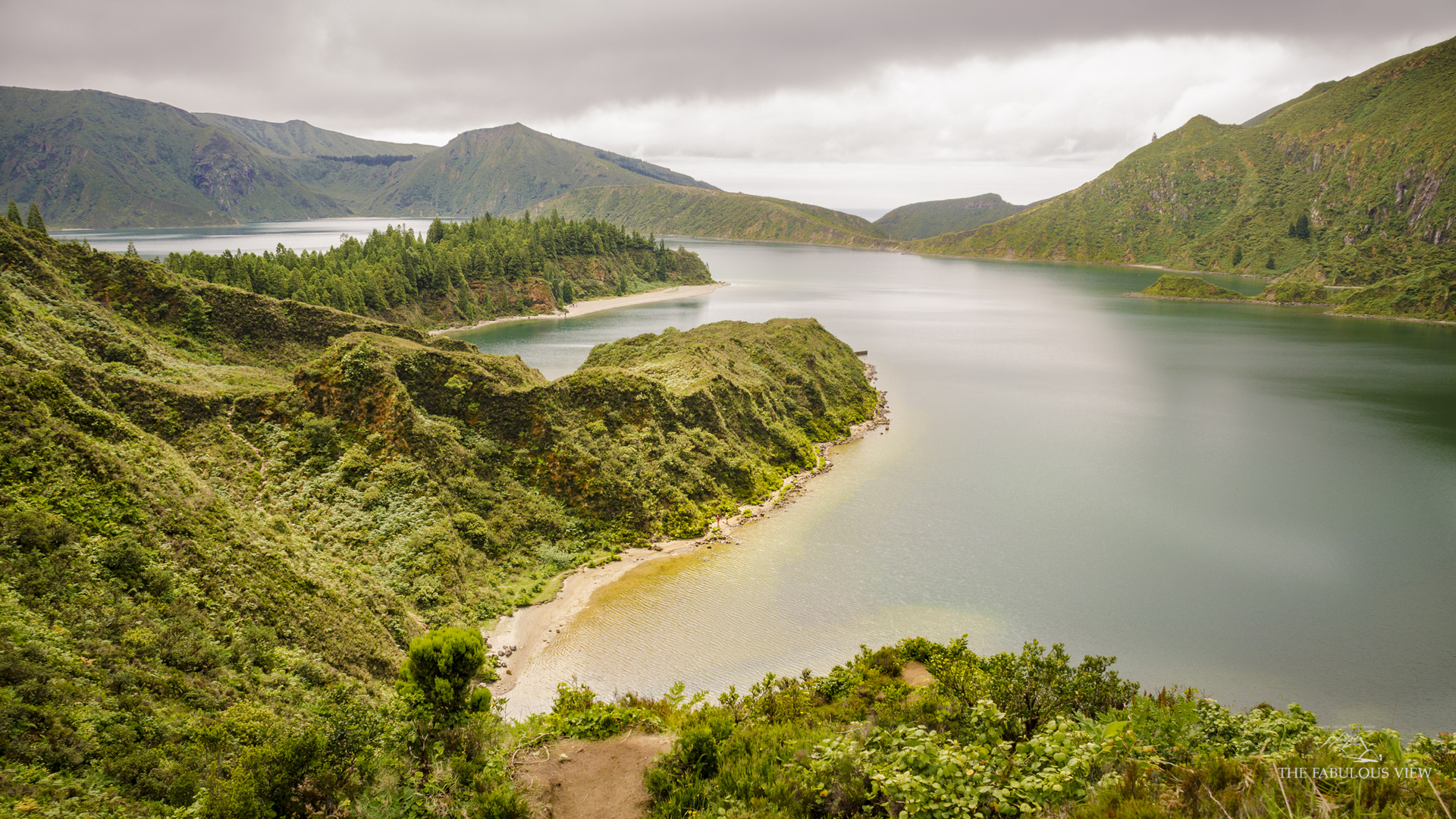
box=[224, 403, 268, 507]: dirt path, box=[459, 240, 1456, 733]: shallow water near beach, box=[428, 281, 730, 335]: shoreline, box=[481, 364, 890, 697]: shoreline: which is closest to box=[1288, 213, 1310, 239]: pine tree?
box=[459, 240, 1456, 733]: shallow water near beach

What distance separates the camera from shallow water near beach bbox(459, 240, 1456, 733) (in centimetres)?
2494

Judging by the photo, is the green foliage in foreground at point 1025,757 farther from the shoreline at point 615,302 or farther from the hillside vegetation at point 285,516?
the shoreline at point 615,302

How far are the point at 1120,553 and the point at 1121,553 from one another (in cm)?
4

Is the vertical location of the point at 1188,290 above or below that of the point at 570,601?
above

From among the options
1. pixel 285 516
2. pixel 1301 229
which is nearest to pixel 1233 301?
pixel 1301 229

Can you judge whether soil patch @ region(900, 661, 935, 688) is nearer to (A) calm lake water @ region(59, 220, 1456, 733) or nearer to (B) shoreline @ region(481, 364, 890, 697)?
(A) calm lake water @ region(59, 220, 1456, 733)

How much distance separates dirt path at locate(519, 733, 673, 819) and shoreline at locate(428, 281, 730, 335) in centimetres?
10049

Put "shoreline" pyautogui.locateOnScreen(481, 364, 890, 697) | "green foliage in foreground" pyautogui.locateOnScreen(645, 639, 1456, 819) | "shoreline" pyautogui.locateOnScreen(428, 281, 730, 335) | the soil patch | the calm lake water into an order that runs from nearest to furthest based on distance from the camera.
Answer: "green foliage in foreground" pyautogui.locateOnScreen(645, 639, 1456, 819), the soil patch, "shoreline" pyautogui.locateOnScreen(481, 364, 890, 697), the calm lake water, "shoreline" pyautogui.locateOnScreen(428, 281, 730, 335)

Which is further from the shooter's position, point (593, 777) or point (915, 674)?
point (915, 674)

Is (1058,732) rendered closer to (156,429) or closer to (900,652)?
(900,652)

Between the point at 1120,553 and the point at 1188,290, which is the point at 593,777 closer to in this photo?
the point at 1120,553

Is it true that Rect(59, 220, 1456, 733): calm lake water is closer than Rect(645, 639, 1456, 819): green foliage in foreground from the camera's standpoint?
No

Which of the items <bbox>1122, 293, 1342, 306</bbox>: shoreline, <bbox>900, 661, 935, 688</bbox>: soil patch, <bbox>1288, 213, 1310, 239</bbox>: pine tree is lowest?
<bbox>900, 661, 935, 688</bbox>: soil patch

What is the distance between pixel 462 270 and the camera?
120500mm
